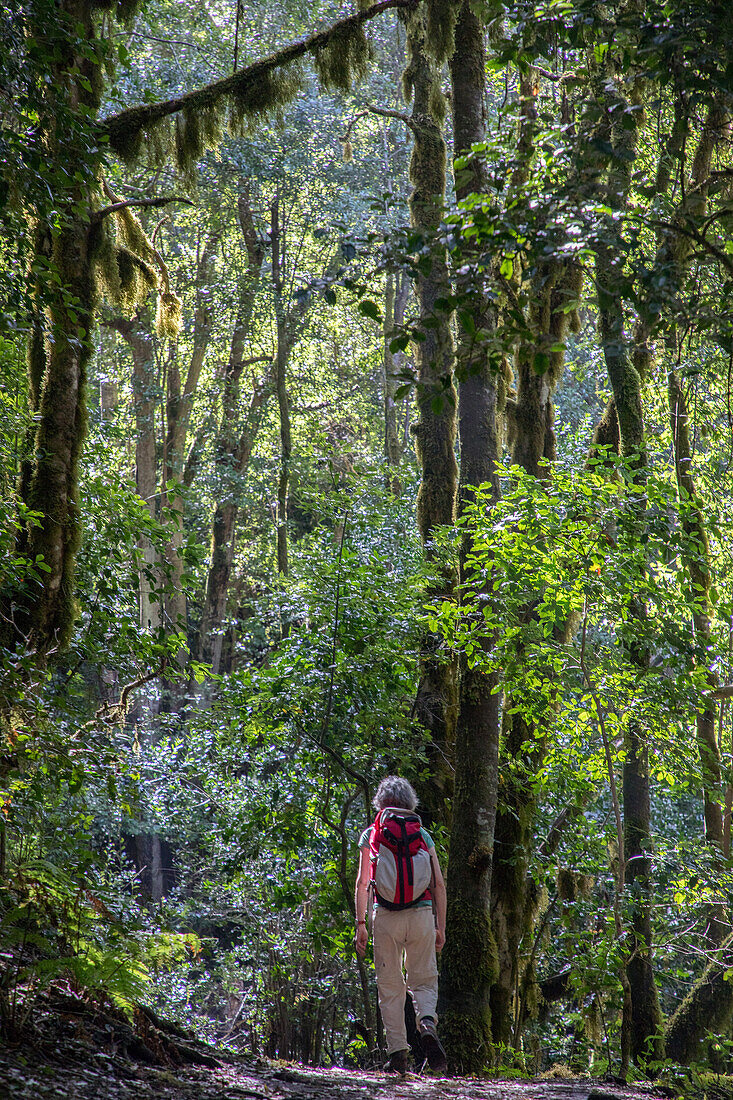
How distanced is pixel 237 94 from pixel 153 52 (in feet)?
46.1

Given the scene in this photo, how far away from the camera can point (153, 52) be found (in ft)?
68.8

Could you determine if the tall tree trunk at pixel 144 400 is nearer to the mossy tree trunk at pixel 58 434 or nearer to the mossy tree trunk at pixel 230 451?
the mossy tree trunk at pixel 230 451

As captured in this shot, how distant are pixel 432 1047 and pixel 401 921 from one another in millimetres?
747

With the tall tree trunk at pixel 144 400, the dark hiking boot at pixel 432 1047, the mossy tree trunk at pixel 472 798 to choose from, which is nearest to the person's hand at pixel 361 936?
the dark hiking boot at pixel 432 1047

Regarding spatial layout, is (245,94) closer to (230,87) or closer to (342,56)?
(230,87)

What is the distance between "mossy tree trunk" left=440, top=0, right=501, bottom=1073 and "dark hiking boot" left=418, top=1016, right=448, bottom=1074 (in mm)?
1140

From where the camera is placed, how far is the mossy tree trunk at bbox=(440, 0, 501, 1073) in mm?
6828

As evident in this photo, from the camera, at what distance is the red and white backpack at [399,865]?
18.6 feet

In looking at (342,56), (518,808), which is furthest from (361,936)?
(342,56)

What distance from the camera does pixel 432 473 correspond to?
34.8 feet

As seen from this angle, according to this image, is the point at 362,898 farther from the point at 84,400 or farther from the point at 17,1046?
the point at 84,400

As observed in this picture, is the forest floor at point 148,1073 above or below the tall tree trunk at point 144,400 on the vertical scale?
below

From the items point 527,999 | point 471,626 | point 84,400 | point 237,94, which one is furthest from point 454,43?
point 527,999

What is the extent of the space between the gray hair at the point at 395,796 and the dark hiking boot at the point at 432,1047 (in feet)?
4.26
